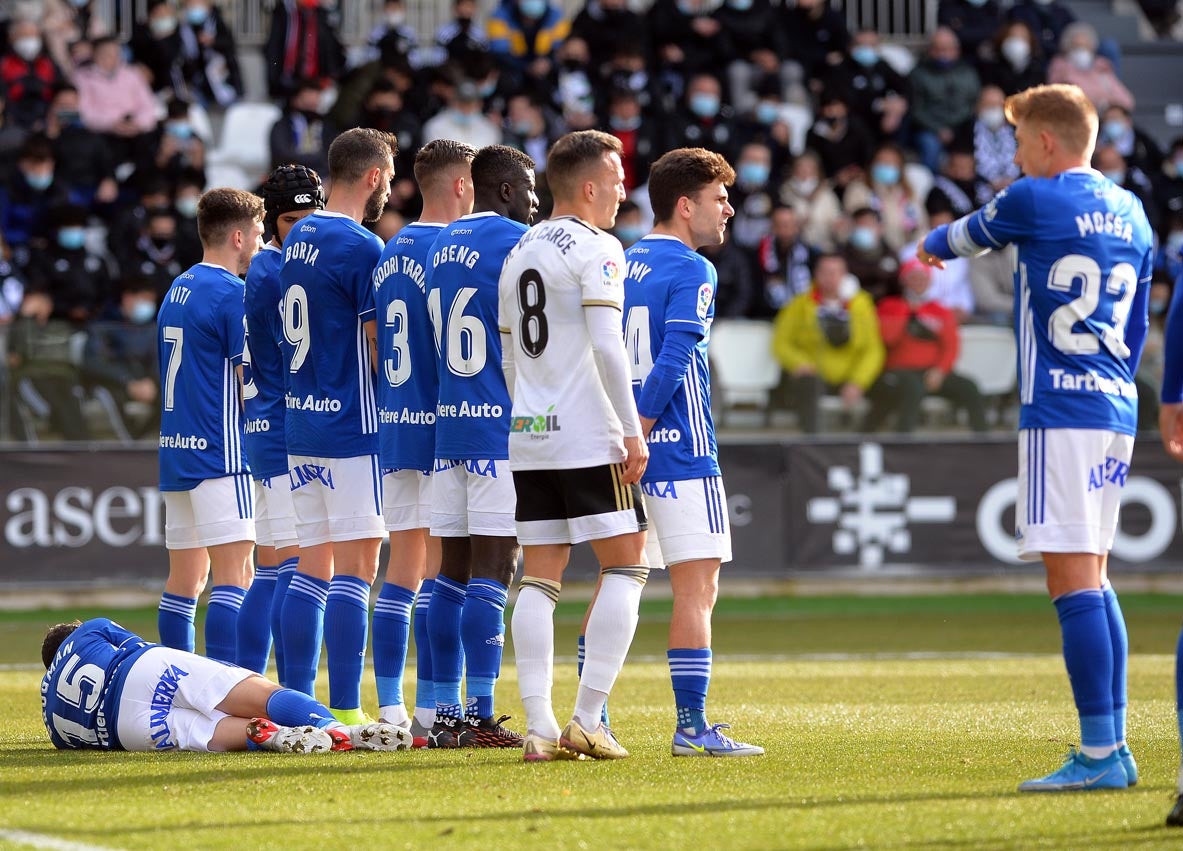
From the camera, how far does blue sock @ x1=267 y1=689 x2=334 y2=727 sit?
7211 mm

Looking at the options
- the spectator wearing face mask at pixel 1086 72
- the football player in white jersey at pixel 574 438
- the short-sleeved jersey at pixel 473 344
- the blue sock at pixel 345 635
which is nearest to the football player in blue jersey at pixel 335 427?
the blue sock at pixel 345 635

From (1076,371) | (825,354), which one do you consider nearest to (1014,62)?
(825,354)

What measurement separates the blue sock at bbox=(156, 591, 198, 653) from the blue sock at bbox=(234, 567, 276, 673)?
0.29m

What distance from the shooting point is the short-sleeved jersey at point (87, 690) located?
289 inches

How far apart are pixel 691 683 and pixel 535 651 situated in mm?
654

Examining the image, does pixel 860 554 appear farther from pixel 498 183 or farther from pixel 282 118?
pixel 498 183

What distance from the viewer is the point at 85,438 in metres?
15.6

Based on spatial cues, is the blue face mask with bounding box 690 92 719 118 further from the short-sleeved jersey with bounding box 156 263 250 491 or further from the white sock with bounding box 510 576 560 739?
the white sock with bounding box 510 576 560 739

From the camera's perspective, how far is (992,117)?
20828 millimetres

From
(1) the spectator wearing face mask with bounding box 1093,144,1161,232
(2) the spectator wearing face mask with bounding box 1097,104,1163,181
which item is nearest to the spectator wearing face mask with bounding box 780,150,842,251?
(1) the spectator wearing face mask with bounding box 1093,144,1161,232

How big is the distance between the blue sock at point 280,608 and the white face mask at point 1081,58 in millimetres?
16573

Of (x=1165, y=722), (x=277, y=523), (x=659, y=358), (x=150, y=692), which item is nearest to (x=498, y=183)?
(x=659, y=358)

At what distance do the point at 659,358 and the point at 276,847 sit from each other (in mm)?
2639

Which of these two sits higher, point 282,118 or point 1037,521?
point 282,118
